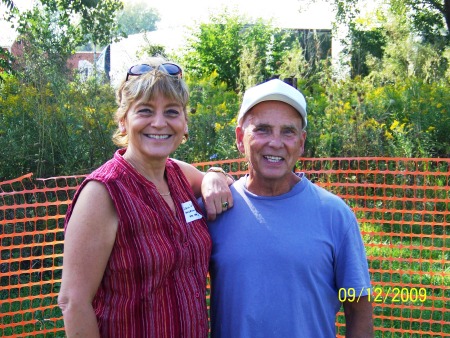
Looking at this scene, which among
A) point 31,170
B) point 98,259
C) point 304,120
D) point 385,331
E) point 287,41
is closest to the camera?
point 98,259

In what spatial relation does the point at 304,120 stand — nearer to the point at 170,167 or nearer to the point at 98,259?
the point at 170,167

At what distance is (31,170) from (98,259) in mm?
5086

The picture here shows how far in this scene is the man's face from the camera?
2.33 metres

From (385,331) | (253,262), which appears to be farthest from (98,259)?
(385,331)

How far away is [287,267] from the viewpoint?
217 cm

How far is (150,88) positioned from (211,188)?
1.75 ft

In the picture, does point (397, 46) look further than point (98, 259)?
Yes

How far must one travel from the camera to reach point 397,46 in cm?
1659

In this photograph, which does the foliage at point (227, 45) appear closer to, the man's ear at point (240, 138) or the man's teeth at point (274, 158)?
the man's ear at point (240, 138)

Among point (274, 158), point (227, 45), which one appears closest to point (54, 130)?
point (274, 158)

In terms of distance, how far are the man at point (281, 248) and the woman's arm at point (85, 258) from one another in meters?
0.51

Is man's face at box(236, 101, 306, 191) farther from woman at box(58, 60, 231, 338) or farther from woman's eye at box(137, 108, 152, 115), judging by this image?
woman's eye at box(137, 108, 152, 115)

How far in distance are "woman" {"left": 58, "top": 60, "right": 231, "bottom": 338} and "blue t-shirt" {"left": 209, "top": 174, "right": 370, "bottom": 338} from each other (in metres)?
0.11

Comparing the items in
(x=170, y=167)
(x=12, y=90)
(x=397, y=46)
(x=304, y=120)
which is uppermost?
(x=397, y=46)
